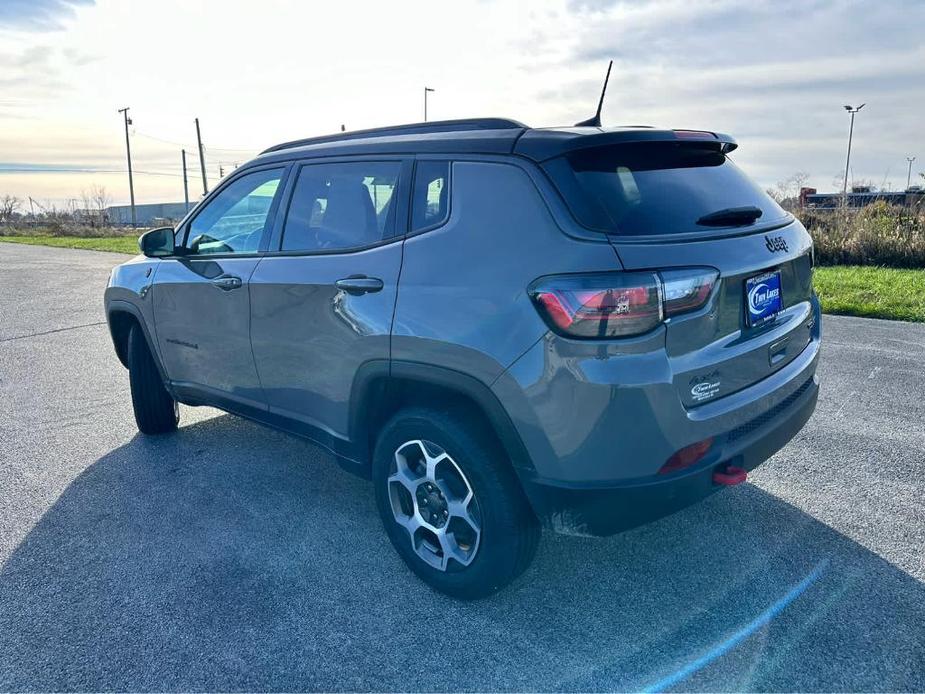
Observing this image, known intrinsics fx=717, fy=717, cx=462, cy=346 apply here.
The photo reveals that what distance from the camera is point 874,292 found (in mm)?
9336

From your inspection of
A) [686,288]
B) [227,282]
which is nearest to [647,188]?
[686,288]

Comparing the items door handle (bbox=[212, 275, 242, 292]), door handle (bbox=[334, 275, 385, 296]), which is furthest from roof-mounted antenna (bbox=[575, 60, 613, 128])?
door handle (bbox=[212, 275, 242, 292])

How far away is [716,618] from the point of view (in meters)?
2.75

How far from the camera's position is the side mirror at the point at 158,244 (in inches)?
169

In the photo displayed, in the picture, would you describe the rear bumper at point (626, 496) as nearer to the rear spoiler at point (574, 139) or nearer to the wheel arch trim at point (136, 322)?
the rear spoiler at point (574, 139)

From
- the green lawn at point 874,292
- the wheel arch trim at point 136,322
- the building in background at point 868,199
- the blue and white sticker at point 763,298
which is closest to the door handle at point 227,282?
the wheel arch trim at point 136,322

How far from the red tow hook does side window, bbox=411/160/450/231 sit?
1426mm

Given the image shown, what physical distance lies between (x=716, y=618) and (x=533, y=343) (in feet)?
4.34

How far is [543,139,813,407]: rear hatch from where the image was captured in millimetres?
2453

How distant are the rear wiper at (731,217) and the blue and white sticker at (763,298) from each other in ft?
0.78

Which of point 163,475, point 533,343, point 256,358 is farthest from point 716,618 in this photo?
point 163,475

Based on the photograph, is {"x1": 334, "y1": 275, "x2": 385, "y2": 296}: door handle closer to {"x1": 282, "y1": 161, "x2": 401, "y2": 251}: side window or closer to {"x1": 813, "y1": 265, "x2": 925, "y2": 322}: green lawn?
{"x1": 282, "y1": 161, "x2": 401, "y2": 251}: side window

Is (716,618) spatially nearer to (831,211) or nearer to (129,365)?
(129,365)

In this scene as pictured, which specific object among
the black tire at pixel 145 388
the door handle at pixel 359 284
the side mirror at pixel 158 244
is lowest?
the black tire at pixel 145 388
